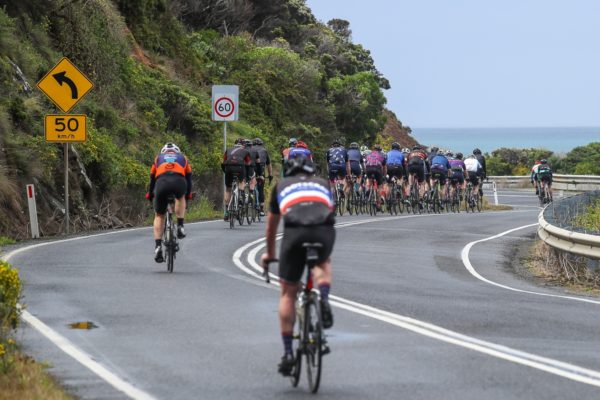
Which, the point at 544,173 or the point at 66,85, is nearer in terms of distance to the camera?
the point at 66,85

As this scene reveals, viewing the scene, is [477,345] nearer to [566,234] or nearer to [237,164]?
[566,234]

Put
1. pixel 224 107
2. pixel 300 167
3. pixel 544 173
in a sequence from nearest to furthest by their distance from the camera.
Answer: pixel 300 167, pixel 224 107, pixel 544 173

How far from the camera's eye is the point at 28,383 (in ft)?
29.9

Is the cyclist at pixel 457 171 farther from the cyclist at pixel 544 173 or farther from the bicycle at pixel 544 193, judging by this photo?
the bicycle at pixel 544 193

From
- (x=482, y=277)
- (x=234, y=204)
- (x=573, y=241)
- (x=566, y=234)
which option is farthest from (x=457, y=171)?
(x=573, y=241)

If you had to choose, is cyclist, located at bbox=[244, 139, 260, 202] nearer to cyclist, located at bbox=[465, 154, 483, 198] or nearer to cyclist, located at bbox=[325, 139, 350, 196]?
cyclist, located at bbox=[325, 139, 350, 196]

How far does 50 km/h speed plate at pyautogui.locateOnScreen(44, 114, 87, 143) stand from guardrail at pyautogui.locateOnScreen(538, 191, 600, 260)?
9.72 m

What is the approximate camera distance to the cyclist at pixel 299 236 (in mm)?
8984

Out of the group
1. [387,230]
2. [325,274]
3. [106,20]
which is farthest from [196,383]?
[106,20]

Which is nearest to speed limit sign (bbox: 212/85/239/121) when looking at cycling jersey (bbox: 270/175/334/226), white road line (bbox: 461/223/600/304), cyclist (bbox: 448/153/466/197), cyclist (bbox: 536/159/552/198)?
white road line (bbox: 461/223/600/304)

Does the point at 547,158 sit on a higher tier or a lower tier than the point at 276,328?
higher

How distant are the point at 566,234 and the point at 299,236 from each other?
421 inches

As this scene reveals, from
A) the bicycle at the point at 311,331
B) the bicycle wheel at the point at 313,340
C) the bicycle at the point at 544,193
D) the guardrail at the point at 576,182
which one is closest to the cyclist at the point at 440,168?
the bicycle at the point at 544,193

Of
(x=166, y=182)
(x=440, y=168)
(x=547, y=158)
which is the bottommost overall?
(x=547, y=158)
